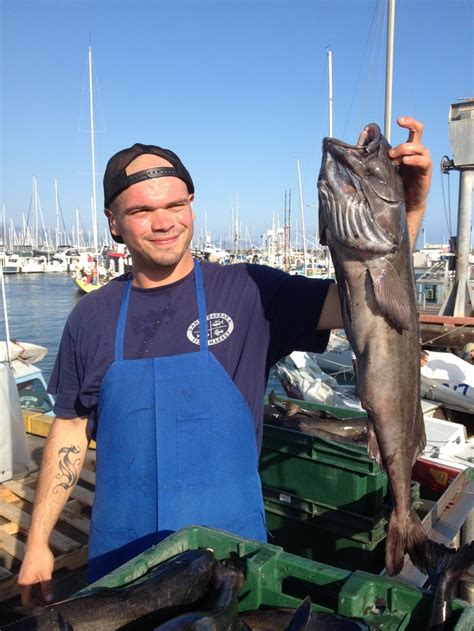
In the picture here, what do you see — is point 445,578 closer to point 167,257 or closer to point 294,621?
point 294,621

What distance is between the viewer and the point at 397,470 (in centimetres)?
243

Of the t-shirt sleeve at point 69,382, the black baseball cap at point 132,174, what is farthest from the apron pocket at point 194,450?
the black baseball cap at point 132,174

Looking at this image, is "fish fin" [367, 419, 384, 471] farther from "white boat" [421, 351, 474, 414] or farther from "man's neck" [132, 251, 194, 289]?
"white boat" [421, 351, 474, 414]

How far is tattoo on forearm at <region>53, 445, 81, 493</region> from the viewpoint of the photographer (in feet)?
8.45

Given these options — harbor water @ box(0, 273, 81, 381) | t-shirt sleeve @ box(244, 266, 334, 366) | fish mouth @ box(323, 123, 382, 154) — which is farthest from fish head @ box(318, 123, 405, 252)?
harbor water @ box(0, 273, 81, 381)

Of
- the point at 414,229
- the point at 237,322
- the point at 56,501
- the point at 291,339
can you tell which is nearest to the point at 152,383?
the point at 237,322

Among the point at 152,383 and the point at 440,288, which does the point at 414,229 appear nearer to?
the point at 152,383

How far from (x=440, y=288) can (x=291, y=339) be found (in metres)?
18.5

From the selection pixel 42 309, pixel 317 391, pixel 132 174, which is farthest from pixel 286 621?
pixel 42 309

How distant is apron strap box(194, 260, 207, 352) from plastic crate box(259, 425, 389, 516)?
2076 mm

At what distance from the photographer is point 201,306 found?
2.48 metres

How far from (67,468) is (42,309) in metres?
37.0

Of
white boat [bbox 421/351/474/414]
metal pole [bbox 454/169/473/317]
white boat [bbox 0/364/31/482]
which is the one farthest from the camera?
metal pole [bbox 454/169/473/317]

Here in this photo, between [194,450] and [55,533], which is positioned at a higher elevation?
[194,450]
